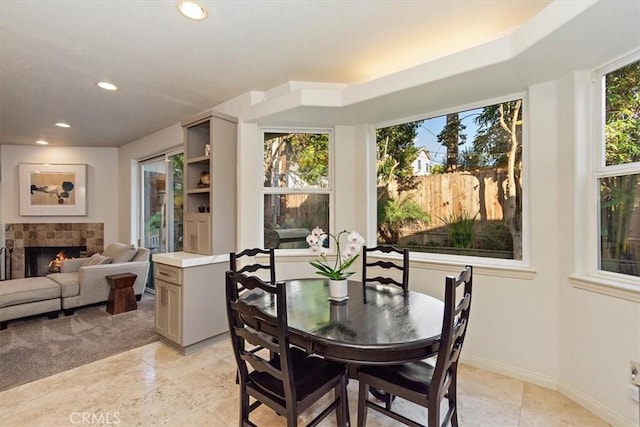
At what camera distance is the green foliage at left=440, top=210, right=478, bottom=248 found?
282cm

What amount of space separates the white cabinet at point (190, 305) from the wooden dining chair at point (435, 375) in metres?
1.89

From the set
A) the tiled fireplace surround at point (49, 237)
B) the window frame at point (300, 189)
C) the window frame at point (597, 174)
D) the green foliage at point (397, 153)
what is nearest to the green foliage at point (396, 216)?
the green foliage at point (397, 153)

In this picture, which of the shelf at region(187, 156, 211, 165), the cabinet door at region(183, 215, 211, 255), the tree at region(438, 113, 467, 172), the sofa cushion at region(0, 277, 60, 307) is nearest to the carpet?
the sofa cushion at region(0, 277, 60, 307)

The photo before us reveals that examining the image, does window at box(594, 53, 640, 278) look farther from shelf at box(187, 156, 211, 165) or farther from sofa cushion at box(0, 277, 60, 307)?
sofa cushion at box(0, 277, 60, 307)

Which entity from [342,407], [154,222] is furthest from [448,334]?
[154,222]

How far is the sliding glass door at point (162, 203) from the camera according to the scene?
15.6 ft

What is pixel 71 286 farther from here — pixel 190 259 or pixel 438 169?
pixel 438 169

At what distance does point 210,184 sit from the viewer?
10.7ft

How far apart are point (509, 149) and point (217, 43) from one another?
2.48 metres

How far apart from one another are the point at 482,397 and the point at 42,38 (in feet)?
13.3

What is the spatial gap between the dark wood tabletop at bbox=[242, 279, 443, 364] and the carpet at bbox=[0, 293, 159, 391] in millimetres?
1931

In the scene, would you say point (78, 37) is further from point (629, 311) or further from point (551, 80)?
point (629, 311)

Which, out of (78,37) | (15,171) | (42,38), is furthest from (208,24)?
(15,171)

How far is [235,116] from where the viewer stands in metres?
3.46
